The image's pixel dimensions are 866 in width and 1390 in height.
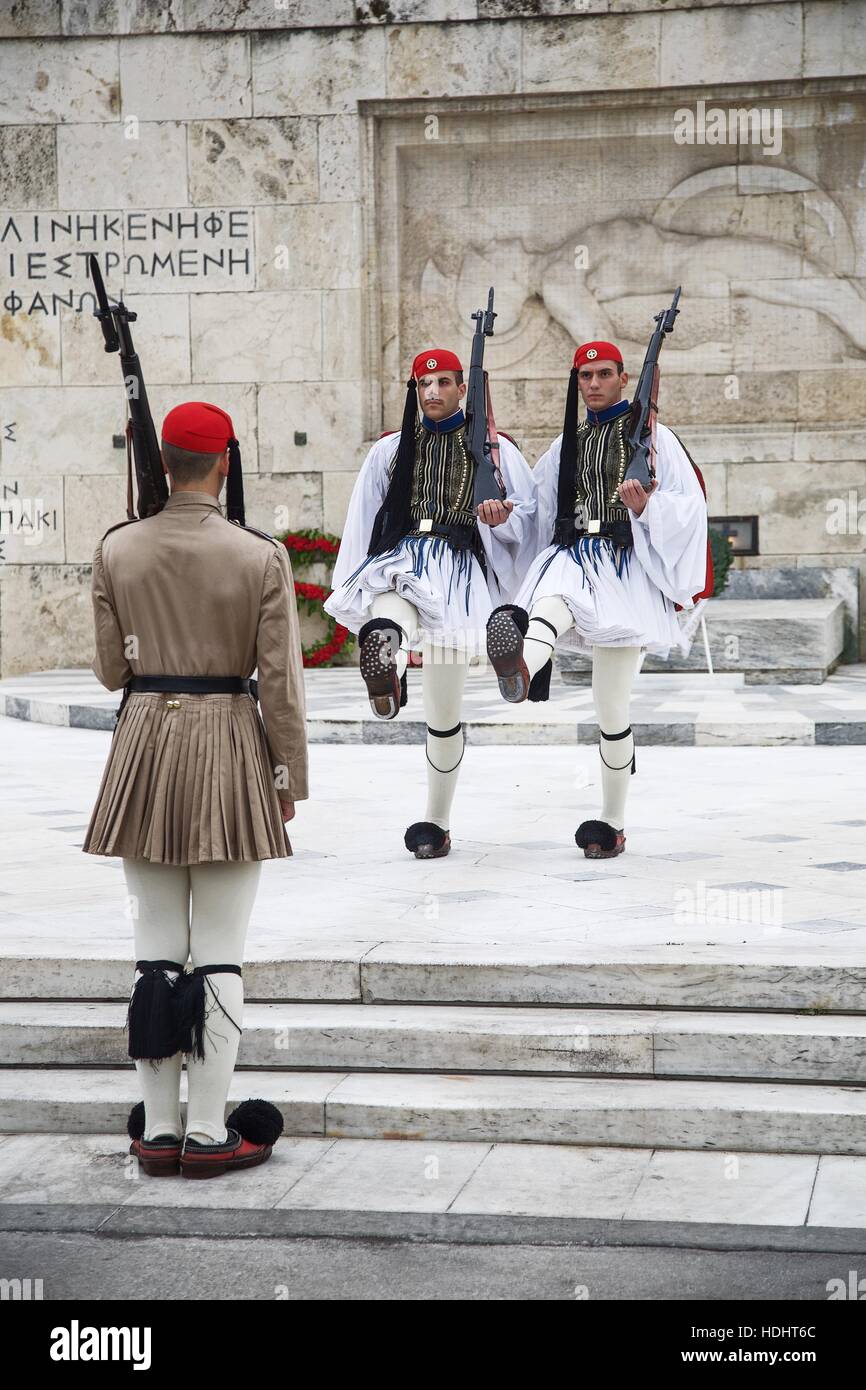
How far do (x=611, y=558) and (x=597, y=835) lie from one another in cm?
106

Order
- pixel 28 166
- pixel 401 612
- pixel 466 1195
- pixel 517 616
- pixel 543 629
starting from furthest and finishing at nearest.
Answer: pixel 28 166
pixel 401 612
pixel 543 629
pixel 517 616
pixel 466 1195

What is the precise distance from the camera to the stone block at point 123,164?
49.1 feet

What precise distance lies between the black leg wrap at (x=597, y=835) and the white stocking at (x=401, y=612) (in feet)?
3.15

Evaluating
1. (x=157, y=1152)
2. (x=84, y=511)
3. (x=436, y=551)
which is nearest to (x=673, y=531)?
(x=436, y=551)

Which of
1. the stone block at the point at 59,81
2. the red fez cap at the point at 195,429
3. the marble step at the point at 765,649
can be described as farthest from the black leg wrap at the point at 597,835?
the stone block at the point at 59,81

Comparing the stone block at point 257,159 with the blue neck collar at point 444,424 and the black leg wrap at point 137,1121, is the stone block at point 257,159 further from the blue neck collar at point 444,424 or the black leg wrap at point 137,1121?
the black leg wrap at point 137,1121

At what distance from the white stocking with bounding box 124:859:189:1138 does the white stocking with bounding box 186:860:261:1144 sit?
0.11 ft

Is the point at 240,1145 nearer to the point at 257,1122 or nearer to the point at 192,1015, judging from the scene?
the point at 257,1122

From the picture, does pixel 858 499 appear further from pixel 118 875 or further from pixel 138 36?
pixel 118 875

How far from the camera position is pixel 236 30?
14.8 meters

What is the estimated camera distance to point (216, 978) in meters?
3.85

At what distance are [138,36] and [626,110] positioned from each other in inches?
177
